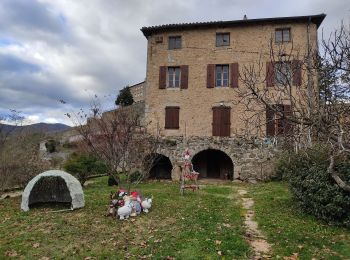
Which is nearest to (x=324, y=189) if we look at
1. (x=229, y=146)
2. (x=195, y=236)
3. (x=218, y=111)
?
(x=195, y=236)

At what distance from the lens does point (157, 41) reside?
22.4 metres

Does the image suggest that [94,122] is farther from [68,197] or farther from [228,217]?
[228,217]

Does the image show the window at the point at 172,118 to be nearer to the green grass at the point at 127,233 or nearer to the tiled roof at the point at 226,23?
the tiled roof at the point at 226,23

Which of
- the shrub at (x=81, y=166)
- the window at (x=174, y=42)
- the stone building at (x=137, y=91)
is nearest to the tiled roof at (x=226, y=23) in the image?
the window at (x=174, y=42)

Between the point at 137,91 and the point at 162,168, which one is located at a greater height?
the point at 137,91

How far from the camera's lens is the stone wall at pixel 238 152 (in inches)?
766

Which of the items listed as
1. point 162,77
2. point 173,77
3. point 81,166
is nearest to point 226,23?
point 173,77

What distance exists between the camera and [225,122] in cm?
2091

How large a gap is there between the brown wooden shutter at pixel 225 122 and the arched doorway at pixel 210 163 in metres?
2.07

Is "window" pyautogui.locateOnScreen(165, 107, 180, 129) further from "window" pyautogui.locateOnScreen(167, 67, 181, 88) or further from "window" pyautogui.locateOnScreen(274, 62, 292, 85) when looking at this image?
"window" pyautogui.locateOnScreen(274, 62, 292, 85)

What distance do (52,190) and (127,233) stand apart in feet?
13.3

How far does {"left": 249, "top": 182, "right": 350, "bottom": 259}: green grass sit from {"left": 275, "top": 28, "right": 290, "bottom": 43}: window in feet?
43.2

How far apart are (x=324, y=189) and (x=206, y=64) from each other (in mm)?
14403

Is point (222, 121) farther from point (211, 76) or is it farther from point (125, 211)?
point (125, 211)
